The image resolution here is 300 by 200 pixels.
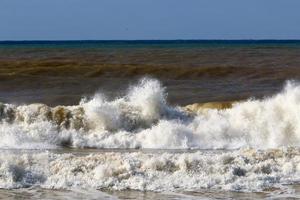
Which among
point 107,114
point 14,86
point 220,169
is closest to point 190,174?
point 220,169

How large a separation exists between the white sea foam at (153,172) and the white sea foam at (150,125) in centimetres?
392

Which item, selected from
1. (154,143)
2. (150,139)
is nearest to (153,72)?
(150,139)

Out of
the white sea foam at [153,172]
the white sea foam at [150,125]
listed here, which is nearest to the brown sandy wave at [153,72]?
the white sea foam at [150,125]

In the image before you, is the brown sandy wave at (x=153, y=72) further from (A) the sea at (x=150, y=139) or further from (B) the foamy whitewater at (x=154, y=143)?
(B) the foamy whitewater at (x=154, y=143)

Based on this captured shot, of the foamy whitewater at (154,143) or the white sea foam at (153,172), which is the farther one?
the foamy whitewater at (154,143)

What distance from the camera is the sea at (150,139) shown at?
10344 millimetres

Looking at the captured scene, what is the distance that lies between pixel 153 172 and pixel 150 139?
5053 millimetres

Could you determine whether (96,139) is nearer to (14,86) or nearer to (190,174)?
(190,174)

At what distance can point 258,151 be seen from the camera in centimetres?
1209

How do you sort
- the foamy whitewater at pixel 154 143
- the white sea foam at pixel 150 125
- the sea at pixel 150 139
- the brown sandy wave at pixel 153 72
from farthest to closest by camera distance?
the brown sandy wave at pixel 153 72
the white sea foam at pixel 150 125
the foamy whitewater at pixel 154 143
the sea at pixel 150 139

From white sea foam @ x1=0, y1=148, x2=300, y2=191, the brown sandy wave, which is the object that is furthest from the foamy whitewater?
the brown sandy wave

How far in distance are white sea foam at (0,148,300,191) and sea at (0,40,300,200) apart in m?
0.02

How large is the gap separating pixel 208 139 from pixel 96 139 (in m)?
2.76

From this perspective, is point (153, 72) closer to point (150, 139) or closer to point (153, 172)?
point (150, 139)
